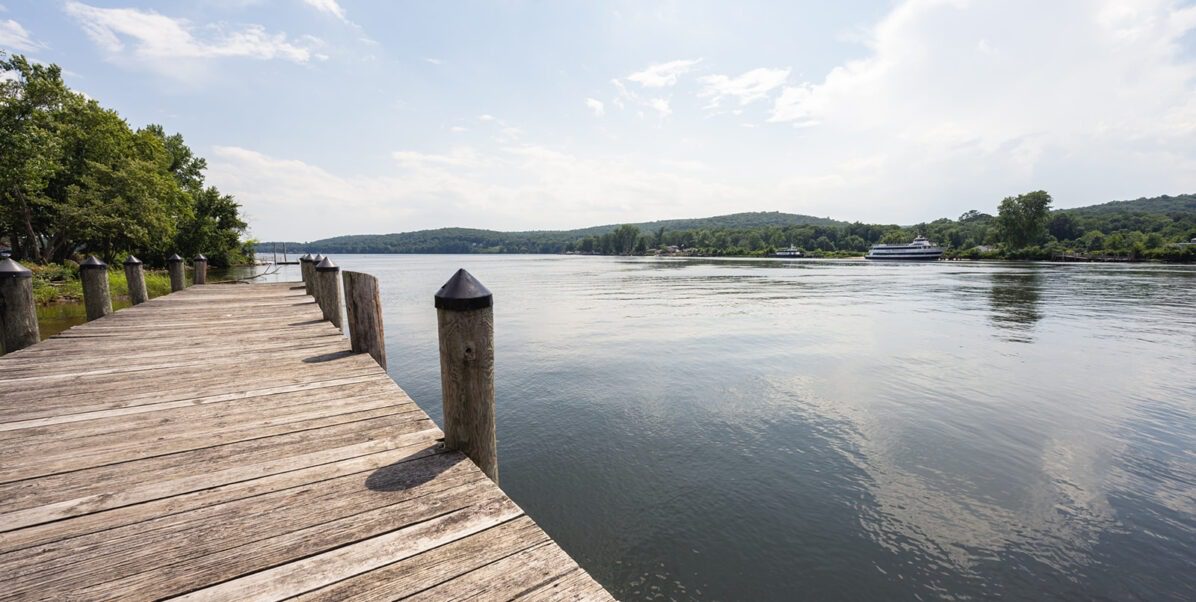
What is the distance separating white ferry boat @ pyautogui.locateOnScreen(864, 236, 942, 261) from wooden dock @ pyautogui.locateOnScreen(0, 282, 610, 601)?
128734 millimetres

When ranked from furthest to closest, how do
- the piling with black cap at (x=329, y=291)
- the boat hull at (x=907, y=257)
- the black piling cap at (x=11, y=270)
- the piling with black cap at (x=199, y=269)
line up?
the boat hull at (x=907, y=257) → the piling with black cap at (x=199, y=269) → the piling with black cap at (x=329, y=291) → the black piling cap at (x=11, y=270)

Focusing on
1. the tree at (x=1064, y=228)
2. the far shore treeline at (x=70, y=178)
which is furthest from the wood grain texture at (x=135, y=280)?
the tree at (x=1064, y=228)

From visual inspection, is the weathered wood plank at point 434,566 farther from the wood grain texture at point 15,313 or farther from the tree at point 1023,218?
the tree at point 1023,218

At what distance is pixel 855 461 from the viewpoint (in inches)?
303

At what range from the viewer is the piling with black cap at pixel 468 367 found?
330cm

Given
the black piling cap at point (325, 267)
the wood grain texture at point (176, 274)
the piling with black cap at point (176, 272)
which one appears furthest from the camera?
the wood grain texture at point (176, 274)

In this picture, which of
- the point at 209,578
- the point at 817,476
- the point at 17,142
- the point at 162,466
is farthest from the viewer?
the point at 17,142

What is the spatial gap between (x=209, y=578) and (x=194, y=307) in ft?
39.5

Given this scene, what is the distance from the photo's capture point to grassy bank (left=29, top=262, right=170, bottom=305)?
21.9 m

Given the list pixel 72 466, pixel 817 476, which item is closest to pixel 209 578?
pixel 72 466

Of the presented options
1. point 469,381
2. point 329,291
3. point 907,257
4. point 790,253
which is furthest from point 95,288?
point 790,253

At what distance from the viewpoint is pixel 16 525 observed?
2527 mm

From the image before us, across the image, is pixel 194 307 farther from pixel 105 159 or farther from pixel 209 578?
pixel 105 159

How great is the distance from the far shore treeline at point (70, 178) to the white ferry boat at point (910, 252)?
420 ft
